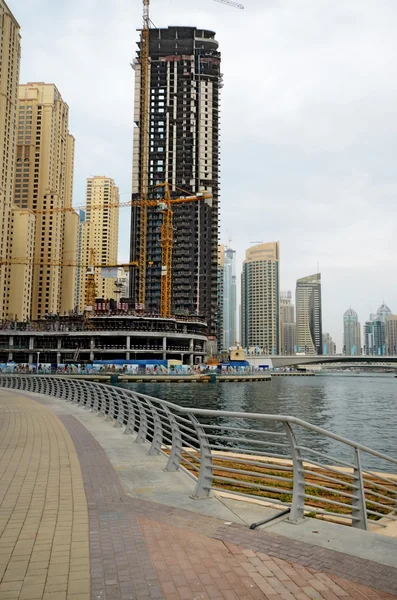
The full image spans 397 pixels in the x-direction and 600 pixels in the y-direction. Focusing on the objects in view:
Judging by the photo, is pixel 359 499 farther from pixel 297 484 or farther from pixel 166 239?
pixel 166 239

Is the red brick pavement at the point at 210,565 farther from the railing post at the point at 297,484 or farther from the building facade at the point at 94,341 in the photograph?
the building facade at the point at 94,341

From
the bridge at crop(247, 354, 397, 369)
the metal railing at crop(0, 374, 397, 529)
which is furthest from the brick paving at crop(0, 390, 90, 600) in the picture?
the bridge at crop(247, 354, 397, 369)

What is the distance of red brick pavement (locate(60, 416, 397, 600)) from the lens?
5.11 meters

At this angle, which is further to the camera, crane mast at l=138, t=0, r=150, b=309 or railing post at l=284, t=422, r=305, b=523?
crane mast at l=138, t=0, r=150, b=309

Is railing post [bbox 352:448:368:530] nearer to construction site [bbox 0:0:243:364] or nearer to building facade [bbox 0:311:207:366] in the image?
building facade [bbox 0:311:207:366]

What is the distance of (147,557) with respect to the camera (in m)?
5.97

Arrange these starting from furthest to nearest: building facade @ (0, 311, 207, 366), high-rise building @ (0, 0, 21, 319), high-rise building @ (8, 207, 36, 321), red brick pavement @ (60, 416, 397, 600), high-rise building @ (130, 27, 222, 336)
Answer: high-rise building @ (130, 27, 222, 336) < high-rise building @ (8, 207, 36, 321) < high-rise building @ (0, 0, 21, 319) < building facade @ (0, 311, 207, 366) < red brick pavement @ (60, 416, 397, 600)

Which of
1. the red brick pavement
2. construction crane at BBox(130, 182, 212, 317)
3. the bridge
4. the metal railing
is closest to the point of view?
the red brick pavement

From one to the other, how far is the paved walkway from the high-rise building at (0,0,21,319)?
16308cm

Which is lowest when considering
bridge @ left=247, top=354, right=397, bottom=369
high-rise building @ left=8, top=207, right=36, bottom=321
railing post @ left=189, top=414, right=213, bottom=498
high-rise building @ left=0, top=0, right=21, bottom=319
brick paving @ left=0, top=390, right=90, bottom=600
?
bridge @ left=247, top=354, right=397, bottom=369

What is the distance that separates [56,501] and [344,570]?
5.22m

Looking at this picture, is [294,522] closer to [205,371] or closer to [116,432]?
[116,432]

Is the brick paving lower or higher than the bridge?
higher

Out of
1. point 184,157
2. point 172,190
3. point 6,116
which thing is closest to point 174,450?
point 6,116
